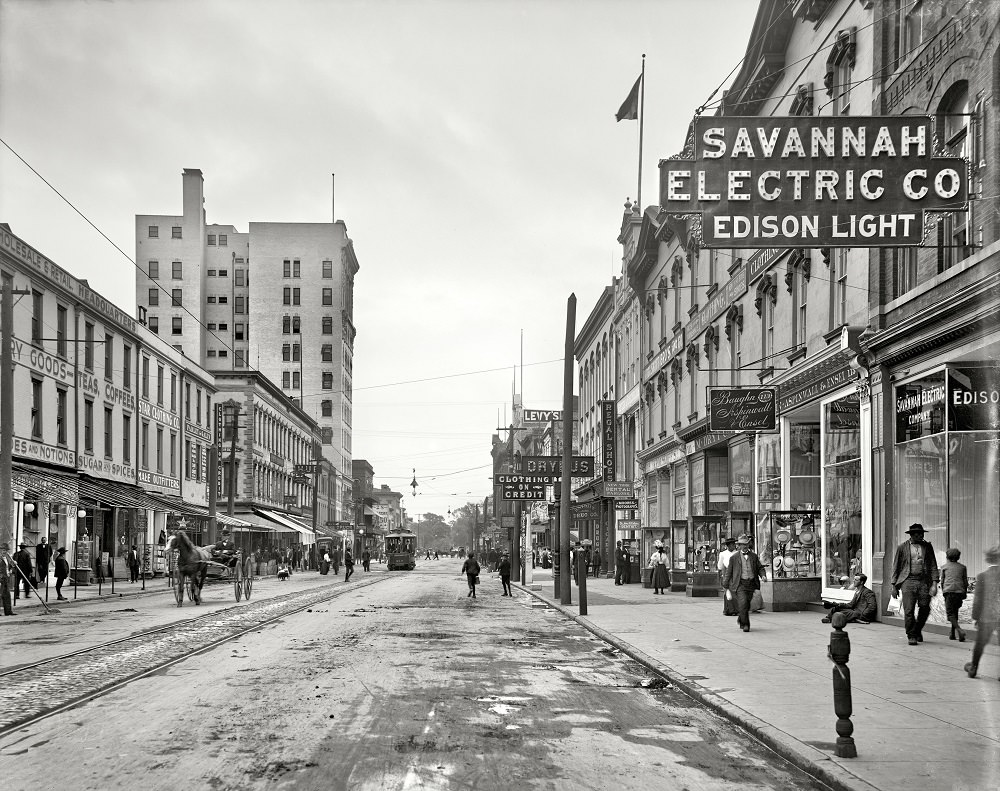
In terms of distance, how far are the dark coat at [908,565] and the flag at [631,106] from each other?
20292 mm

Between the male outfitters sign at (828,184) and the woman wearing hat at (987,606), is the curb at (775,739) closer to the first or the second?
the woman wearing hat at (987,606)

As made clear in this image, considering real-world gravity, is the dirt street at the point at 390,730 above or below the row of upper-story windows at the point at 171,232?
below

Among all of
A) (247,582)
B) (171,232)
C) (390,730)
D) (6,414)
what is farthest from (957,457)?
(171,232)

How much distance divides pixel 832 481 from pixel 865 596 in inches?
186

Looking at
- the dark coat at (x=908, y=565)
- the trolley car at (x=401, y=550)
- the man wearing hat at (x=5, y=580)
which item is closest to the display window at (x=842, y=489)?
the dark coat at (x=908, y=565)

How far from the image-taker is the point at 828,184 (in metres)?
11.9

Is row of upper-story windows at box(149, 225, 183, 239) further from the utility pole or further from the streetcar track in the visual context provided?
the streetcar track

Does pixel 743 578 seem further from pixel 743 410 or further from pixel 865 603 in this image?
pixel 743 410

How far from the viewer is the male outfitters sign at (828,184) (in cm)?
1191

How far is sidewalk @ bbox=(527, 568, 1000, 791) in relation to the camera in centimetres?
775

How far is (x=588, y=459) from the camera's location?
42.4 m

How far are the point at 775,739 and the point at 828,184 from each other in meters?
6.29

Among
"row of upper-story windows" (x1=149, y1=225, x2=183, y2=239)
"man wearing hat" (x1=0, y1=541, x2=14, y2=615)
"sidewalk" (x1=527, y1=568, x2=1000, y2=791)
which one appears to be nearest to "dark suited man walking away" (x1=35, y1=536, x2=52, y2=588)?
"man wearing hat" (x1=0, y1=541, x2=14, y2=615)

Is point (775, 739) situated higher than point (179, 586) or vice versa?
point (775, 739)
